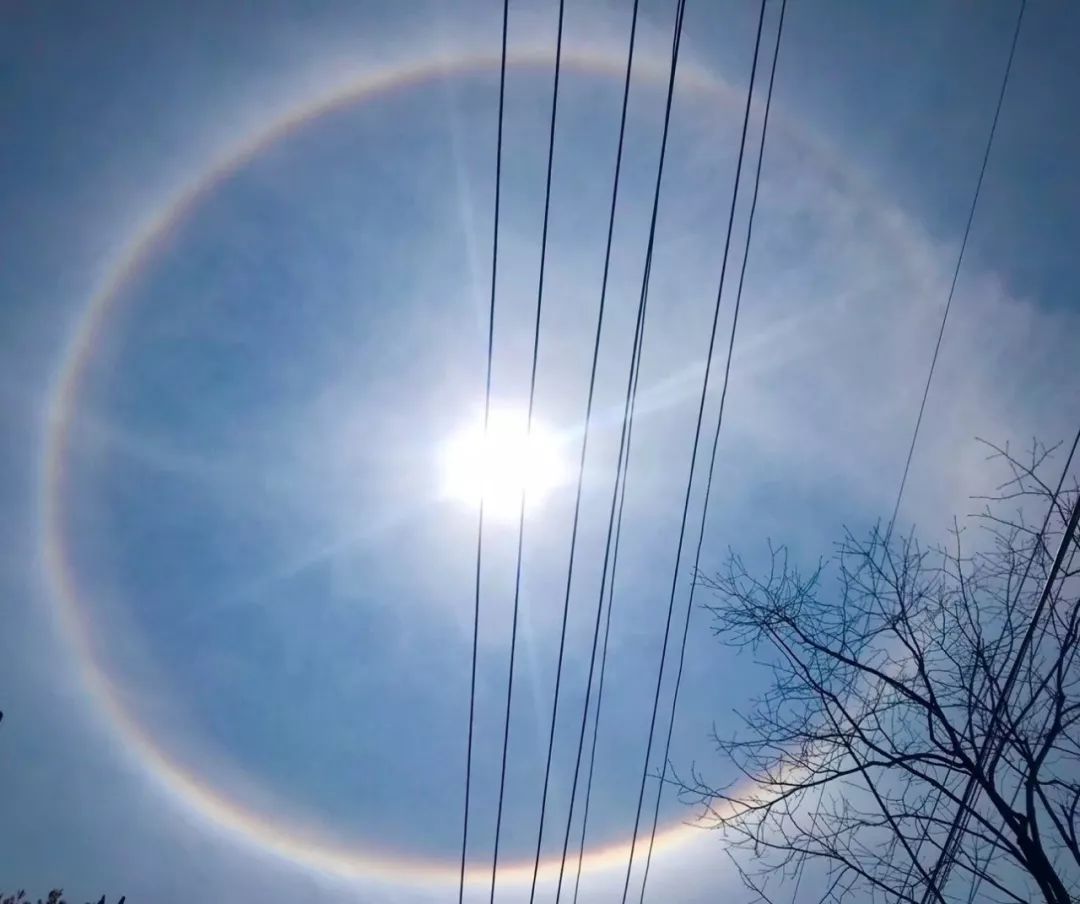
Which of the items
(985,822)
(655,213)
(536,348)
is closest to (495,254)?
(536,348)

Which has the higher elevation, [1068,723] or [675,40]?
[675,40]

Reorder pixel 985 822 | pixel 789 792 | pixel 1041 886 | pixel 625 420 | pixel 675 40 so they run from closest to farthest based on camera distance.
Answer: pixel 1041 886, pixel 985 822, pixel 675 40, pixel 789 792, pixel 625 420

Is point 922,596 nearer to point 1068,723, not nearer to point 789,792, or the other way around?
point 1068,723

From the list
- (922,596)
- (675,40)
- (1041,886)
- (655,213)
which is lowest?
(1041,886)

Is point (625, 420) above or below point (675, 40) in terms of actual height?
below

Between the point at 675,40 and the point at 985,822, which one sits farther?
the point at 675,40

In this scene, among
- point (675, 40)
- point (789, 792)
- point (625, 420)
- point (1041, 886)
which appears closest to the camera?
point (1041, 886)

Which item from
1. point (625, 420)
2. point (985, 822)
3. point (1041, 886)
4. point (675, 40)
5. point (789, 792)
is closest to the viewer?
point (1041, 886)

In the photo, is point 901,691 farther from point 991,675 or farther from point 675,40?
point 675,40

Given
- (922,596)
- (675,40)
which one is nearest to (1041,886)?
(922,596)
